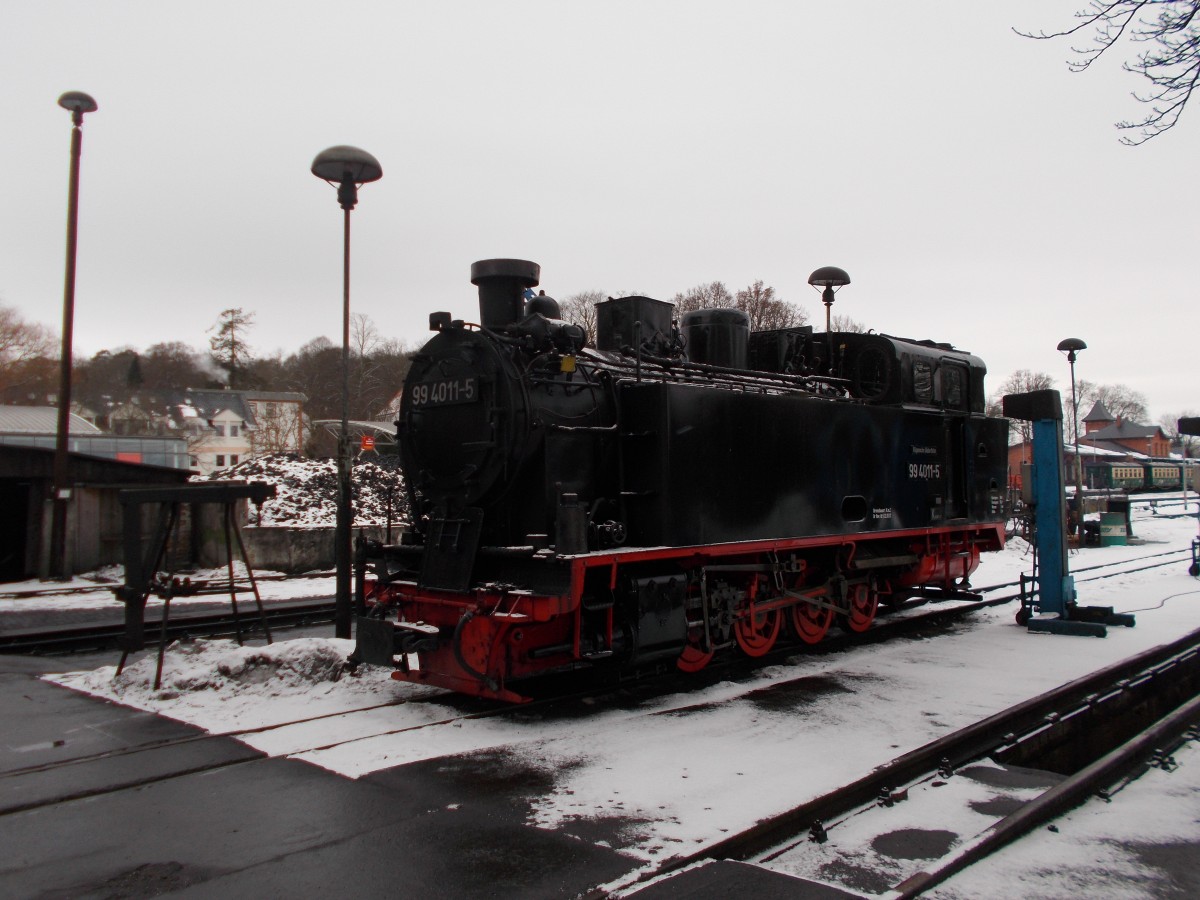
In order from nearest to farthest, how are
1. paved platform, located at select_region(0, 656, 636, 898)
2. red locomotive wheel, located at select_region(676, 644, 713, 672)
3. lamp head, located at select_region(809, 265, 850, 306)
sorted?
paved platform, located at select_region(0, 656, 636, 898) < red locomotive wheel, located at select_region(676, 644, 713, 672) < lamp head, located at select_region(809, 265, 850, 306)

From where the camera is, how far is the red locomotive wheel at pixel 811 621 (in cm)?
875

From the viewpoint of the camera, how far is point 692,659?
301 inches

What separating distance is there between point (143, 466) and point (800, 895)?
15705 millimetres

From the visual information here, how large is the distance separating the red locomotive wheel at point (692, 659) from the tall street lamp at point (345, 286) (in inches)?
128

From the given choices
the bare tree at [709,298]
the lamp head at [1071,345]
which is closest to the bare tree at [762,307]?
the bare tree at [709,298]

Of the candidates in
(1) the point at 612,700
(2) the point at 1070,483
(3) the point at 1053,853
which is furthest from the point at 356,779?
(2) the point at 1070,483

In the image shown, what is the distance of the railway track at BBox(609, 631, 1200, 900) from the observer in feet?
13.2

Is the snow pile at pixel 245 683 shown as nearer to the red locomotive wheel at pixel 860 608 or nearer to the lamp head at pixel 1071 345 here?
the red locomotive wheel at pixel 860 608

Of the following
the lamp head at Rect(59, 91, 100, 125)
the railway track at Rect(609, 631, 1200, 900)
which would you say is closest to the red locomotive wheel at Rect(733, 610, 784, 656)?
the railway track at Rect(609, 631, 1200, 900)

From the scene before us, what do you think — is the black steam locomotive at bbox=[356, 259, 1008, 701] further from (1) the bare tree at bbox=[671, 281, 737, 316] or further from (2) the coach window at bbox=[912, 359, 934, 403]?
(1) the bare tree at bbox=[671, 281, 737, 316]

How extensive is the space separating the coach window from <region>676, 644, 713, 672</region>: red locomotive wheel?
14.3ft

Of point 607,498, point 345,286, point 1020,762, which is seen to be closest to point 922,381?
point 607,498

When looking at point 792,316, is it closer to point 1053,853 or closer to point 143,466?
point 143,466

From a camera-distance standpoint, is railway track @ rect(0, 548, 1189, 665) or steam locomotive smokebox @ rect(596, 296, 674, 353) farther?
railway track @ rect(0, 548, 1189, 665)
